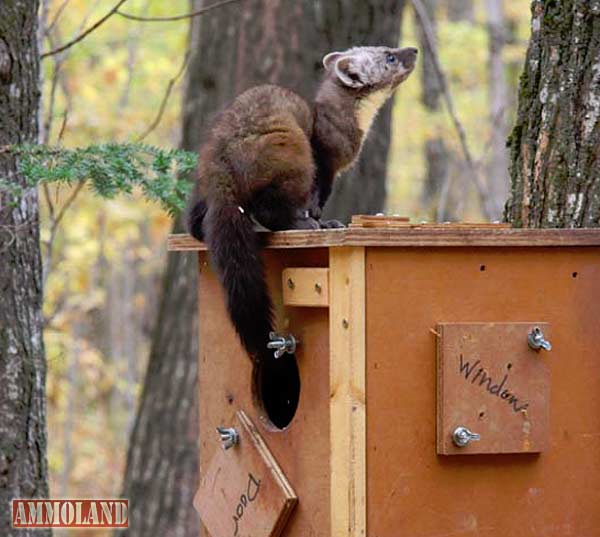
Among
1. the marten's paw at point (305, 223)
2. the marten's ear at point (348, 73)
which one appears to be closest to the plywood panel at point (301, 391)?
the marten's paw at point (305, 223)

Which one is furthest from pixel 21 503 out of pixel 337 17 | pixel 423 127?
pixel 423 127

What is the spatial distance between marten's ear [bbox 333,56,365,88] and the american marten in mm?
341

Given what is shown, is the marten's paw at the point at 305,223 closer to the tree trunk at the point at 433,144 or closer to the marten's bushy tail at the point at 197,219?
the marten's bushy tail at the point at 197,219

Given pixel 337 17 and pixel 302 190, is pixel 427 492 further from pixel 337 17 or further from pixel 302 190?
pixel 337 17

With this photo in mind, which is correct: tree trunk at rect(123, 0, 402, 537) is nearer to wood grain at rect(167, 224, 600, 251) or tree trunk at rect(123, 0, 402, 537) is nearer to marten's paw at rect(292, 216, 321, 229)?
marten's paw at rect(292, 216, 321, 229)

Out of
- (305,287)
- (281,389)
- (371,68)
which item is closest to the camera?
(305,287)

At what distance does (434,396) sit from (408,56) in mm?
2338

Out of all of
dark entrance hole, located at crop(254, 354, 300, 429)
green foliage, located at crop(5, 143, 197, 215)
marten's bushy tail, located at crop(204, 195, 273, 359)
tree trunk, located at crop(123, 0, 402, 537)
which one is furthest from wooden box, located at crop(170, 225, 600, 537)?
tree trunk, located at crop(123, 0, 402, 537)

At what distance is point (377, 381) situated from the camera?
2.74m

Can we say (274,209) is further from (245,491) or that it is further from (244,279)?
(245,491)

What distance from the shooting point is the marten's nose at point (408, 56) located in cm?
482

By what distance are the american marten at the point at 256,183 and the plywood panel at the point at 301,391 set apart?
4.3 inches

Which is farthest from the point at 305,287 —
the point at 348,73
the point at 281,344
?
the point at 348,73

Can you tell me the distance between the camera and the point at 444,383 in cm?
278
